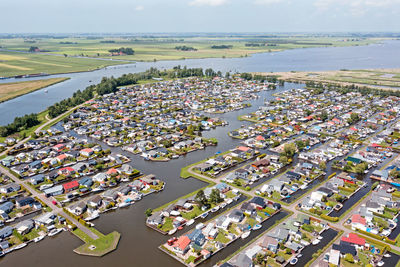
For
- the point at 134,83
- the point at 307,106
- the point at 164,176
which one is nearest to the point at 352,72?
the point at 307,106

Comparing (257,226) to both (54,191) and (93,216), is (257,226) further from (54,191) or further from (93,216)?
(54,191)

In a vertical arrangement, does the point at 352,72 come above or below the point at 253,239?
above

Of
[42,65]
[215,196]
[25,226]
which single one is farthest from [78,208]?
[42,65]

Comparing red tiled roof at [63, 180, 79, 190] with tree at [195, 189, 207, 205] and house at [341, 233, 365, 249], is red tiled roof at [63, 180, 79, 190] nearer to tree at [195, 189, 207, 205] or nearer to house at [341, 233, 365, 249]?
tree at [195, 189, 207, 205]

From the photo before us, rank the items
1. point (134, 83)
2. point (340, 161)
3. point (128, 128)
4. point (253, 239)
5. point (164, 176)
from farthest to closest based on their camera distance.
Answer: point (134, 83) < point (128, 128) < point (340, 161) < point (164, 176) < point (253, 239)

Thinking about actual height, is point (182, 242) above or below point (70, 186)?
below

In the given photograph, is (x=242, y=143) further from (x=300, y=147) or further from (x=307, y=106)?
(x=307, y=106)

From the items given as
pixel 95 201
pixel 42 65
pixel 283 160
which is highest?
pixel 42 65
